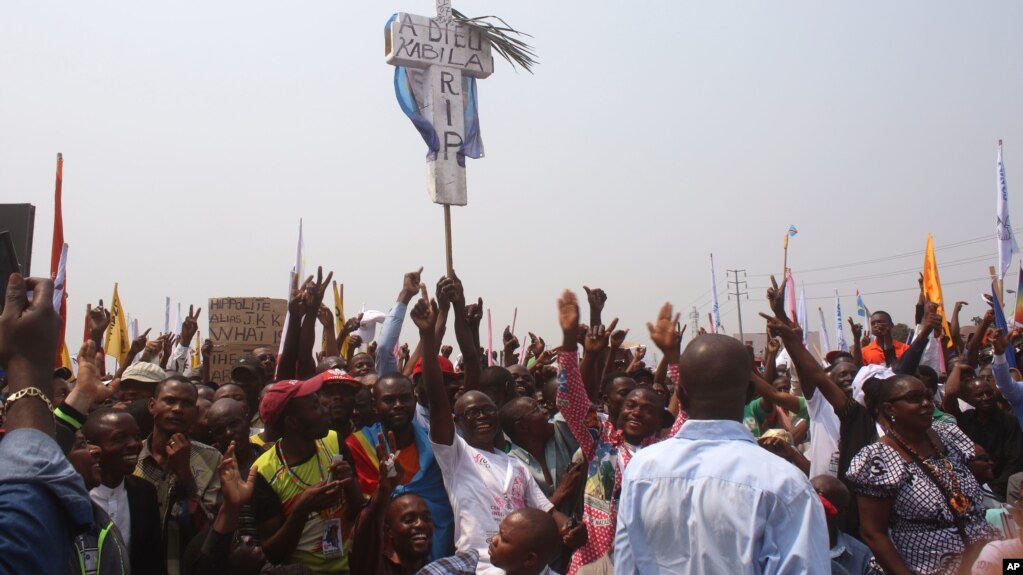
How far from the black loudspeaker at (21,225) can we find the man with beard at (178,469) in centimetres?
239

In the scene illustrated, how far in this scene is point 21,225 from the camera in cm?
615

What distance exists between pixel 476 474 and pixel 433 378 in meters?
0.54

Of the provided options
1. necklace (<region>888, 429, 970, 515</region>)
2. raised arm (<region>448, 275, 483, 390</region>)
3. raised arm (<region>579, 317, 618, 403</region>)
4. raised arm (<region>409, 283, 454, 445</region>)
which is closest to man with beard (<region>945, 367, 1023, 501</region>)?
necklace (<region>888, 429, 970, 515</region>)

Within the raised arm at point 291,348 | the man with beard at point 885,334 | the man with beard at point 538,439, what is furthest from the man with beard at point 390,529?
the man with beard at point 885,334

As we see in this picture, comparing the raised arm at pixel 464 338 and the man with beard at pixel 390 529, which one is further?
the raised arm at pixel 464 338

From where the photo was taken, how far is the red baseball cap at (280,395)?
3.92 m

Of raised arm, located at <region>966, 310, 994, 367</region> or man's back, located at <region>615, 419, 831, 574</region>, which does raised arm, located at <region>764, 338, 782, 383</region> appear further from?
man's back, located at <region>615, 419, 831, 574</region>

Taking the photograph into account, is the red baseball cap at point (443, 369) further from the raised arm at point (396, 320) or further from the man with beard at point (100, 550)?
the man with beard at point (100, 550)

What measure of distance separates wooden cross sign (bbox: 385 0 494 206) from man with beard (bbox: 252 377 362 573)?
4142 millimetres

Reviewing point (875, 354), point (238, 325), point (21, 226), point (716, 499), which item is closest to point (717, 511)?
point (716, 499)

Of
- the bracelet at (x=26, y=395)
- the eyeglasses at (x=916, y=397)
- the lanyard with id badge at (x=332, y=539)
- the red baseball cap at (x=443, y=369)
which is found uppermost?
the bracelet at (x=26, y=395)

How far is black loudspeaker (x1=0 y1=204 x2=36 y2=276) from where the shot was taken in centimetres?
611

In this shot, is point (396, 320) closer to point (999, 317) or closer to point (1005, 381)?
point (1005, 381)

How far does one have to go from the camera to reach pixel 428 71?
27.1 ft
